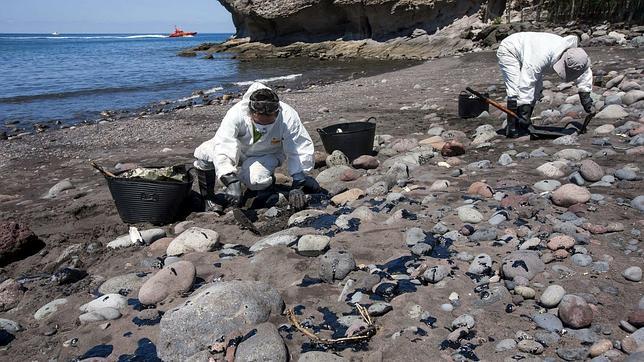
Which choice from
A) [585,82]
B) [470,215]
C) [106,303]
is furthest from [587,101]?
[106,303]

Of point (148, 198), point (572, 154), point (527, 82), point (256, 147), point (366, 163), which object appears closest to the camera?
point (148, 198)

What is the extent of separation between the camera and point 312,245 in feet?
12.0

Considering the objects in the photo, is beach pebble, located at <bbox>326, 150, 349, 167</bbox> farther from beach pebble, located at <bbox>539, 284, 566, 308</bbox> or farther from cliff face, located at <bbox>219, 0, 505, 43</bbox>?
cliff face, located at <bbox>219, 0, 505, 43</bbox>

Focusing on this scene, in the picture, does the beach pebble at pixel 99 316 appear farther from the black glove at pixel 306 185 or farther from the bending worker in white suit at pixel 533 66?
the bending worker in white suit at pixel 533 66

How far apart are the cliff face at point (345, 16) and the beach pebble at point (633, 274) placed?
2994 cm

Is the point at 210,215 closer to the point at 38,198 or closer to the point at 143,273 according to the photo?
the point at 143,273

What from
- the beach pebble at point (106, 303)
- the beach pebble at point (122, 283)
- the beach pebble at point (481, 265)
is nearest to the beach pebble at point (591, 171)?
the beach pebble at point (481, 265)

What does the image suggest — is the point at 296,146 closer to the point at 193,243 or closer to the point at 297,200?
the point at 297,200

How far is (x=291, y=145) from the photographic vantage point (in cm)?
495

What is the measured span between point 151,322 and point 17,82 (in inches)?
828

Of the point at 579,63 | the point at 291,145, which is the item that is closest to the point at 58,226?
the point at 291,145

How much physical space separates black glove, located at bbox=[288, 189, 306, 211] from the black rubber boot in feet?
2.44

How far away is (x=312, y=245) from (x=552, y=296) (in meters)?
1.67

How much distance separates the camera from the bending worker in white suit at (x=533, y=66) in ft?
19.7
